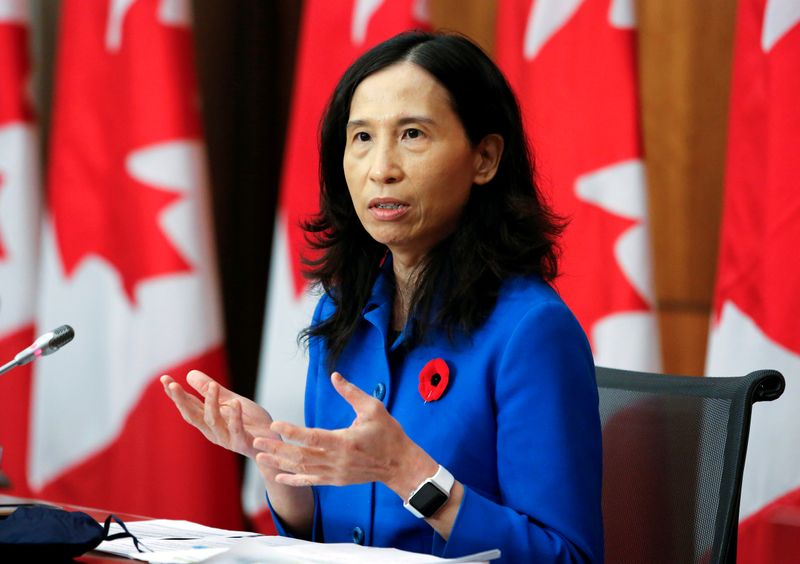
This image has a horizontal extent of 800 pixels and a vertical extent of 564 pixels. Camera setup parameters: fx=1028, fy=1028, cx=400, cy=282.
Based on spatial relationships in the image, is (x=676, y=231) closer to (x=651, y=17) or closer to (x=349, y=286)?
(x=651, y=17)

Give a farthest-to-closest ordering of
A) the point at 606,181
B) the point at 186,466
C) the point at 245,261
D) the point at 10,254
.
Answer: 1. the point at 245,261
2. the point at 10,254
3. the point at 186,466
4. the point at 606,181

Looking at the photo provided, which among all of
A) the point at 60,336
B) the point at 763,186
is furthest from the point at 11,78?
the point at 763,186

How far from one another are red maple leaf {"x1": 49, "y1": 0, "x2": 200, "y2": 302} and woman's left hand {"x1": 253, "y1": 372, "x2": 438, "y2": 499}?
90.1 inches

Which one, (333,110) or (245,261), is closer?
(333,110)

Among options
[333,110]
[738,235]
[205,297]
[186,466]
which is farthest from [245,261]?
[333,110]

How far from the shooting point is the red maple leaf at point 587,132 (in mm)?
2625

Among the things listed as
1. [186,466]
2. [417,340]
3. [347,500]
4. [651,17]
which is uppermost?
[651,17]

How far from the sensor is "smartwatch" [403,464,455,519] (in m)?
1.25

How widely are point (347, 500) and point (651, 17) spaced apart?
2.02 meters

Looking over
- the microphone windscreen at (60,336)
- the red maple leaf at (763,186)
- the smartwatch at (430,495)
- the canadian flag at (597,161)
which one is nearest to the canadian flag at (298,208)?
the canadian flag at (597,161)

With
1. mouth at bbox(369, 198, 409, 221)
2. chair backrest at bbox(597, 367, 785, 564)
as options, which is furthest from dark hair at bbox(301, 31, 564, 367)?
chair backrest at bbox(597, 367, 785, 564)

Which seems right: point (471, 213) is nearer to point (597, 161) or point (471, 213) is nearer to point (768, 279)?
point (768, 279)

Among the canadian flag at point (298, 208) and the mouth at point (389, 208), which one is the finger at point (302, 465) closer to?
the mouth at point (389, 208)

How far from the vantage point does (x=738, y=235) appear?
238 centimetres
